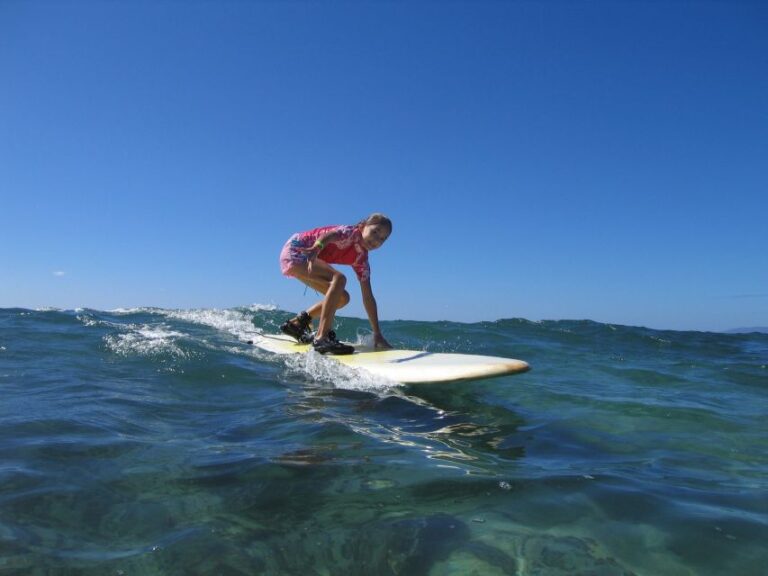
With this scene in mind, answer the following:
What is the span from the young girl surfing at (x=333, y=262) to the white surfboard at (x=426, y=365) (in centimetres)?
35

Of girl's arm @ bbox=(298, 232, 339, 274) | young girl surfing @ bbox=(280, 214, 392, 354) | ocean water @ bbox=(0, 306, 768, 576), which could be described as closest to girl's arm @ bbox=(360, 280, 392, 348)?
young girl surfing @ bbox=(280, 214, 392, 354)

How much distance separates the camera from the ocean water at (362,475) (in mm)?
1830

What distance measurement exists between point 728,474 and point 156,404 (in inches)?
149

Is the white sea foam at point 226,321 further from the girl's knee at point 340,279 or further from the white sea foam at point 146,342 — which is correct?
the girl's knee at point 340,279

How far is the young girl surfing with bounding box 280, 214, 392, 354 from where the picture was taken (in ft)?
20.2

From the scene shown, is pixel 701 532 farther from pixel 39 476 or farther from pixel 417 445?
pixel 39 476

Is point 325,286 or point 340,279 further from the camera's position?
point 325,286

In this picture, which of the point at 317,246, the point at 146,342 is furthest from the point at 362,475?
the point at 146,342

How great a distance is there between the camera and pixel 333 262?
22.5 feet

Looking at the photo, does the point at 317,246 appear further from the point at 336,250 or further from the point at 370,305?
the point at 370,305

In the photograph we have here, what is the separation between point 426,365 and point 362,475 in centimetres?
254

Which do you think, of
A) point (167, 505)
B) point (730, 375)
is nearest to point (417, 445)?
point (167, 505)

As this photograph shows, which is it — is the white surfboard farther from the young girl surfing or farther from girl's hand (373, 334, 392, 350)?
the young girl surfing

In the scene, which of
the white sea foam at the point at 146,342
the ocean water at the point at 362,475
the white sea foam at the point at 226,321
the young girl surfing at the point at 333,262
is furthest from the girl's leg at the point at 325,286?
the white sea foam at the point at 226,321
